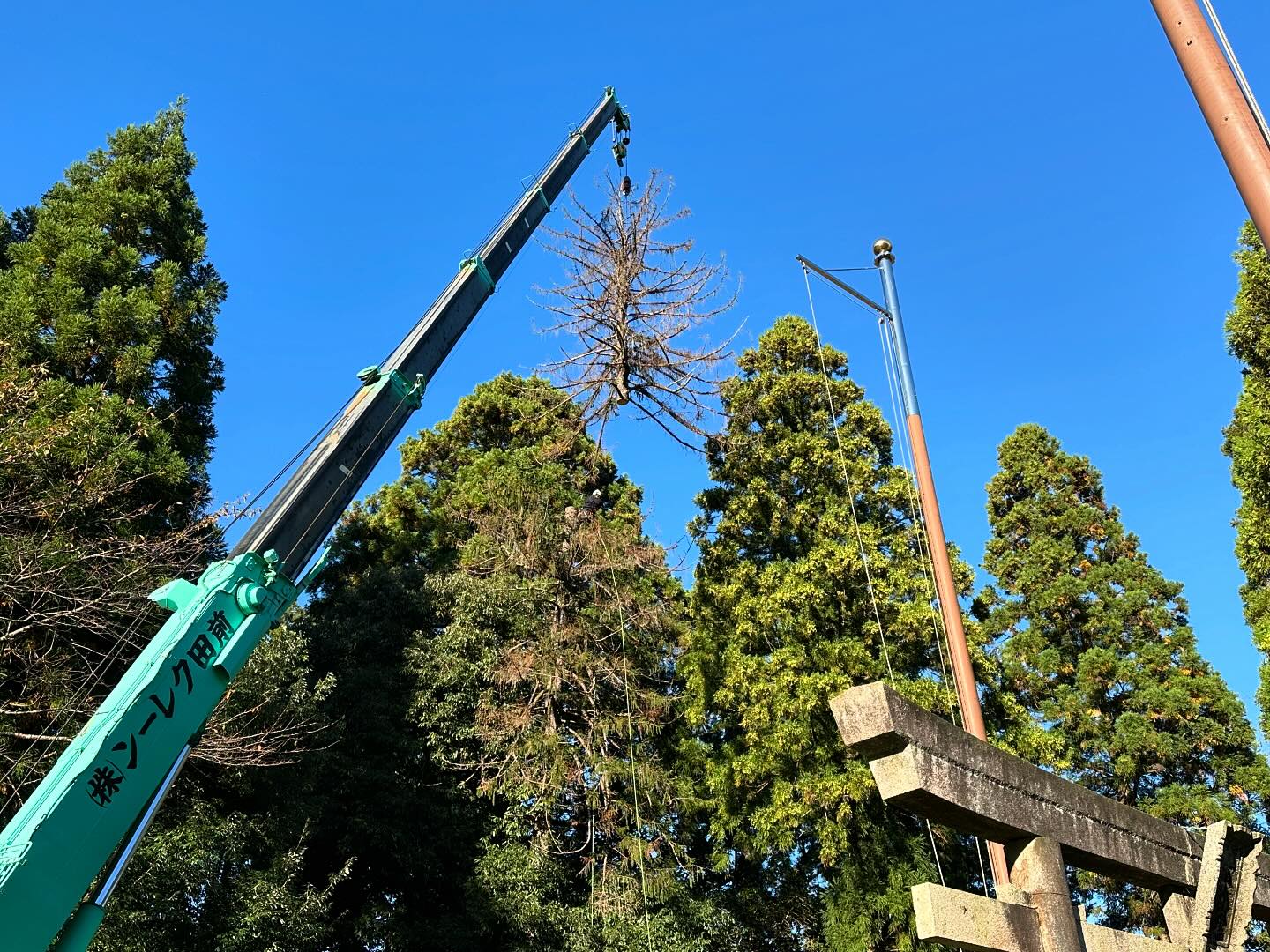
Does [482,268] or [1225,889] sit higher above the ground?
[482,268]

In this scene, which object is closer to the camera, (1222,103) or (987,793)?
(1222,103)

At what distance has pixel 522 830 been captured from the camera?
15539 millimetres

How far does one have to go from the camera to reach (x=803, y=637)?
1416 cm

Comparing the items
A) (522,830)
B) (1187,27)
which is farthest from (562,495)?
(1187,27)

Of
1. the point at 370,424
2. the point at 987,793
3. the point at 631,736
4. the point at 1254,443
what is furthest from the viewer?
the point at 631,736

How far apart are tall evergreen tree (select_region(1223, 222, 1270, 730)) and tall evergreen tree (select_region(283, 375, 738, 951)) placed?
8.67m

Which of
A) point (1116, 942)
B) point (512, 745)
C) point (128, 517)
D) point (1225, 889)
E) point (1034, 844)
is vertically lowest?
point (1116, 942)

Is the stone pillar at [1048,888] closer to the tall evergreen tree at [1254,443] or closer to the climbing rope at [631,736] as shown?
the tall evergreen tree at [1254,443]

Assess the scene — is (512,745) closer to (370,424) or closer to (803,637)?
(803,637)

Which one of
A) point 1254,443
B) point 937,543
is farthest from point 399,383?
point 1254,443

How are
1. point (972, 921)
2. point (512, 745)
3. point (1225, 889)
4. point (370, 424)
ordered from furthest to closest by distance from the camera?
point (512, 745)
point (370, 424)
point (1225, 889)
point (972, 921)

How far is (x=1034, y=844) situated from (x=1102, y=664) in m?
14.4

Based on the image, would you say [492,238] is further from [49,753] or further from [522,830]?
[522,830]

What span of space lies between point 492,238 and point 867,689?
745 centimetres
